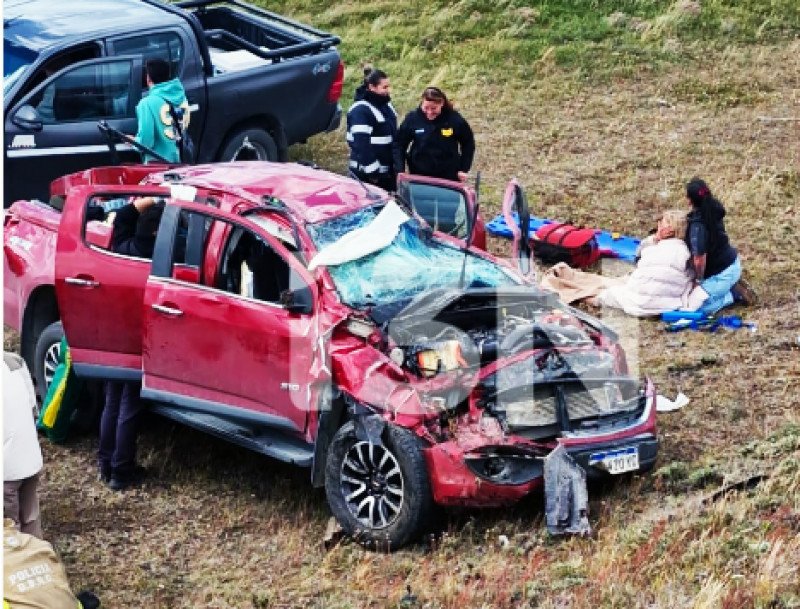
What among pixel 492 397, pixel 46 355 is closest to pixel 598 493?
pixel 492 397

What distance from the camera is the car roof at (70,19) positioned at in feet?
40.7

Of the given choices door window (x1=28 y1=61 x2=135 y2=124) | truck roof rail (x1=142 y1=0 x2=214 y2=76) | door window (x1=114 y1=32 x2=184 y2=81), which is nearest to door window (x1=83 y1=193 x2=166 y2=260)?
door window (x1=28 y1=61 x2=135 y2=124)

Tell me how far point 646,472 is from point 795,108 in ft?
32.3

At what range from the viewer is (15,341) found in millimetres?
11273

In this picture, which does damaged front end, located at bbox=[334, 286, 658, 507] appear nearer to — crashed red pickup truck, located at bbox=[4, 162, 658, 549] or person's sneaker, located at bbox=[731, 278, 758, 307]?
crashed red pickup truck, located at bbox=[4, 162, 658, 549]

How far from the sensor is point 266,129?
13.9 metres

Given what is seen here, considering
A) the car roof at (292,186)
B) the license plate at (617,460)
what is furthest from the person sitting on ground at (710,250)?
the license plate at (617,460)

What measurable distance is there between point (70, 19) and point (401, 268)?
5.67m

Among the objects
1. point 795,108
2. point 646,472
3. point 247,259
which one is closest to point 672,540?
point 646,472

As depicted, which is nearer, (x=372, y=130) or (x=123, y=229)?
(x=123, y=229)

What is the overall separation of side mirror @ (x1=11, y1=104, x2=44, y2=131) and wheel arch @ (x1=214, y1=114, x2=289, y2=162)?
1.90 m

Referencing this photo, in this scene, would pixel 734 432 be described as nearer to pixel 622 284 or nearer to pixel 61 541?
pixel 622 284

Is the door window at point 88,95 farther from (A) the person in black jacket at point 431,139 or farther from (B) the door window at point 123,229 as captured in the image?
(B) the door window at point 123,229

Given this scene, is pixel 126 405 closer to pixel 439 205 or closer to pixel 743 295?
pixel 439 205
